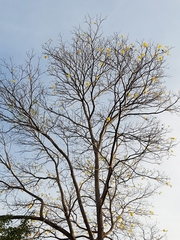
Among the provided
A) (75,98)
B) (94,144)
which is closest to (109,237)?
(94,144)

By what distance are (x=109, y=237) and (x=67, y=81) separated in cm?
442

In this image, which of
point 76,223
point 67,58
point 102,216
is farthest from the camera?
point 67,58

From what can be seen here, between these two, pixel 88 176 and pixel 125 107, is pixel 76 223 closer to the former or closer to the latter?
pixel 88 176

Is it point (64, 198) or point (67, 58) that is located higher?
point (67, 58)

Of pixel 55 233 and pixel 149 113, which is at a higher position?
pixel 149 113

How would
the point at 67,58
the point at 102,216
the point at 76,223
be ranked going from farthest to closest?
the point at 67,58, the point at 76,223, the point at 102,216

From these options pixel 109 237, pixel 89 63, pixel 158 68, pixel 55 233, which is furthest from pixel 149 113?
pixel 55 233

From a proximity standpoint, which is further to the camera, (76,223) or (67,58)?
(67,58)

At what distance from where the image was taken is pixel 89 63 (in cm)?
814

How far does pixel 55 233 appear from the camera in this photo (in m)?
7.51

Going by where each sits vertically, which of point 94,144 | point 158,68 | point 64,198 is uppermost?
point 158,68

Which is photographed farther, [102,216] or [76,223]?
[76,223]

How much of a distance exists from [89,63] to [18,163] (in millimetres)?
3450

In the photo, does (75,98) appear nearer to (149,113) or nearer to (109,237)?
(149,113)
